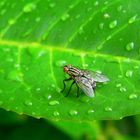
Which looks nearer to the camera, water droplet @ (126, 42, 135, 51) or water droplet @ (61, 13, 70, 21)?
water droplet @ (126, 42, 135, 51)

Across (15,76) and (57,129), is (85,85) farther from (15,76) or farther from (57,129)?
(57,129)

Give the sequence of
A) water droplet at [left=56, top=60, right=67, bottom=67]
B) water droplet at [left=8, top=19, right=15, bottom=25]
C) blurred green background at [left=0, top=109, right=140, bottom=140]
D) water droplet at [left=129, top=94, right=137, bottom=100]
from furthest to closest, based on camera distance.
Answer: blurred green background at [left=0, top=109, right=140, bottom=140] < water droplet at [left=8, top=19, right=15, bottom=25] < water droplet at [left=56, top=60, right=67, bottom=67] < water droplet at [left=129, top=94, right=137, bottom=100]

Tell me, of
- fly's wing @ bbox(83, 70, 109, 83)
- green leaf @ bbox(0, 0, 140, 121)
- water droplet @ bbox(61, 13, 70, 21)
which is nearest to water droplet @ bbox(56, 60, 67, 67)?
green leaf @ bbox(0, 0, 140, 121)

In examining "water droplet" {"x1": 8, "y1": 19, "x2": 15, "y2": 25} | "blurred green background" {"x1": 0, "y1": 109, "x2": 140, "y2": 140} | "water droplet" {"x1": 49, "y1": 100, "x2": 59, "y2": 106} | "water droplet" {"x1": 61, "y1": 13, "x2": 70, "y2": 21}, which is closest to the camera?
"water droplet" {"x1": 49, "y1": 100, "x2": 59, "y2": 106}

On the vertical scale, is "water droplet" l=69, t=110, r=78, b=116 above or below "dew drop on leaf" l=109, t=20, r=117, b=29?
below

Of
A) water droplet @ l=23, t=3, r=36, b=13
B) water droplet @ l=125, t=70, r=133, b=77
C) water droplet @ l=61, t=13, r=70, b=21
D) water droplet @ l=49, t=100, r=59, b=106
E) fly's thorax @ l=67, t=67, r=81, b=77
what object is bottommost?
water droplet @ l=49, t=100, r=59, b=106

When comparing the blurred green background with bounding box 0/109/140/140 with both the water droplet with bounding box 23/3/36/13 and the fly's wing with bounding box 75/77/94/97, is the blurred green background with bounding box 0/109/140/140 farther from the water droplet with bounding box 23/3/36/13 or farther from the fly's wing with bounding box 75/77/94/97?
the water droplet with bounding box 23/3/36/13

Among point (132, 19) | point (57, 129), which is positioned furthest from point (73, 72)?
point (57, 129)
